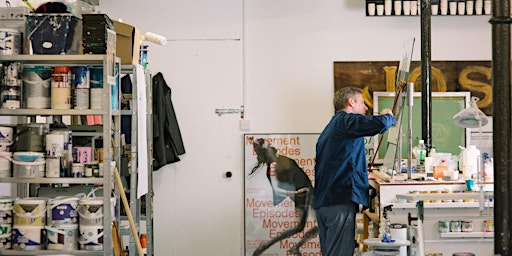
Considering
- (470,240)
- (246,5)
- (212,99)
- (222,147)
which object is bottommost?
(470,240)

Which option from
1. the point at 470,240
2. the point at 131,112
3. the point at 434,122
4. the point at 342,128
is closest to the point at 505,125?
the point at 470,240

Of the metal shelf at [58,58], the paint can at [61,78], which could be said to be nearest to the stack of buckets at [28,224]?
the paint can at [61,78]

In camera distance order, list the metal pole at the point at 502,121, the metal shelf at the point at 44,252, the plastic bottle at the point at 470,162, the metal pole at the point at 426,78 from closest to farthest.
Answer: the metal pole at the point at 502,121 < the metal shelf at the point at 44,252 < the plastic bottle at the point at 470,162 < the metal pole at the point at 426,78

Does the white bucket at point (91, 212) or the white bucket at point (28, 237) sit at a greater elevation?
the white bucket at point (91, 212)

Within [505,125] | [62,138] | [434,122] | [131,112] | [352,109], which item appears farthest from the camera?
[434,122]

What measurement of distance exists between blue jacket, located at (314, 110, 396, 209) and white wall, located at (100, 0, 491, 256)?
1.93m

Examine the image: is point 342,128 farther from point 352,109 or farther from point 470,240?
point 470,240

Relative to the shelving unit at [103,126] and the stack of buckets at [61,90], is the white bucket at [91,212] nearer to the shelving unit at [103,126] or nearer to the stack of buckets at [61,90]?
the shelving unit at [103,126]

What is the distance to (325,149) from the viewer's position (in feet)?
20.6

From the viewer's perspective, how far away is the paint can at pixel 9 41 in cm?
482

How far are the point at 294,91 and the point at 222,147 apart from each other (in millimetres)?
945

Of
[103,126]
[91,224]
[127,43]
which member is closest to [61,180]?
[91,224]

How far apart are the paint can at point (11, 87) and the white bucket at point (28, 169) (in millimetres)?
351

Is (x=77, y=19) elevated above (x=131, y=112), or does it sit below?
above
